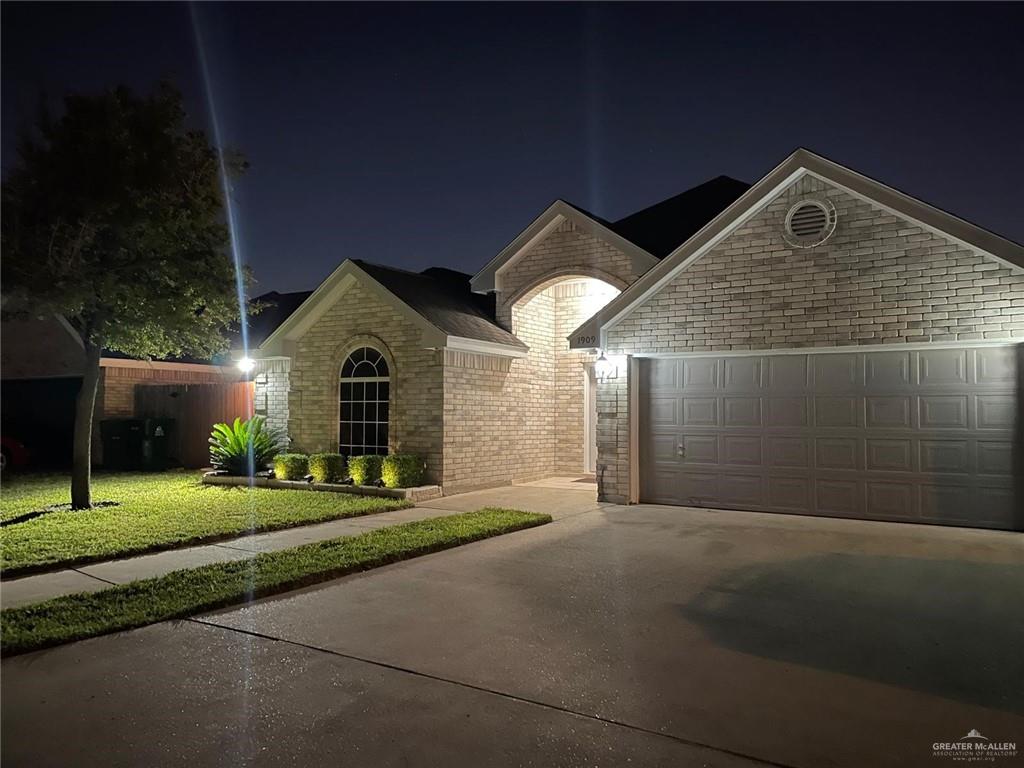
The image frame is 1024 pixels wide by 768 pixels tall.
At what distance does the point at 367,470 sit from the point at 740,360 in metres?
7.03

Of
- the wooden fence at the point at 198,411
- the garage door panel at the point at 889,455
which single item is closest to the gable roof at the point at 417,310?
the wooden fence at the point at 198,411

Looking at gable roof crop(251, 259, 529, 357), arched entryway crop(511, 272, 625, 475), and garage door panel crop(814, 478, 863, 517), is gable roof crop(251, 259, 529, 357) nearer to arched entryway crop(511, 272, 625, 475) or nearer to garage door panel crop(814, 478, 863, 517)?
arched entryway crop(511, 272, 625, 475)

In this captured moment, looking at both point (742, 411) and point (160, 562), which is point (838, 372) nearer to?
point (742, 411)

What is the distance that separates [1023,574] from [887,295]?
4.43 metres

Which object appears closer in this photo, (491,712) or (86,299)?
(491,712)

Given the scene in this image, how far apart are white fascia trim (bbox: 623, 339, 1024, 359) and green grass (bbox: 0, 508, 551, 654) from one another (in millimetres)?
4387

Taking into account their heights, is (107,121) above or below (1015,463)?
above

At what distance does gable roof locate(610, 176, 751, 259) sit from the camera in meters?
16.5

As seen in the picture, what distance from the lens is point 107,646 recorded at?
4996mm

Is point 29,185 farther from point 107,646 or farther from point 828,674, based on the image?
point 828,674

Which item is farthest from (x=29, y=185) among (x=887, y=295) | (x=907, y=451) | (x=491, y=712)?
(x=907, y=451)

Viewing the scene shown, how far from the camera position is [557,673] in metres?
→ 4.48

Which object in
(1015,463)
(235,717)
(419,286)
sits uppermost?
(419,286)

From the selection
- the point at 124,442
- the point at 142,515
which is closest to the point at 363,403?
the point at 142,515
